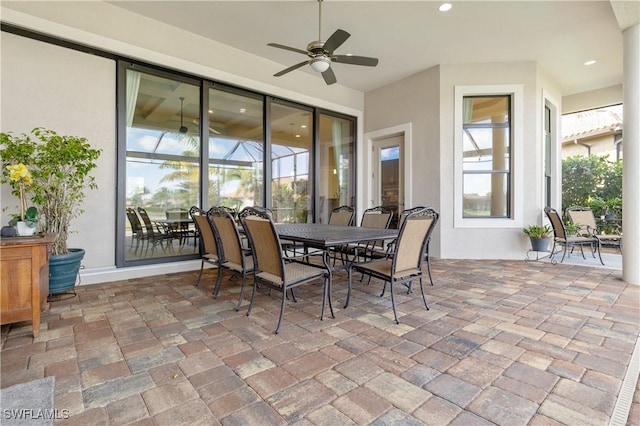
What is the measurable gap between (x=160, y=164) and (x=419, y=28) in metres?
4.05

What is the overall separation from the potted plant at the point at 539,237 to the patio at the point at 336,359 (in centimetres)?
186

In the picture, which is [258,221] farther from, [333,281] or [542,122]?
[542,122]

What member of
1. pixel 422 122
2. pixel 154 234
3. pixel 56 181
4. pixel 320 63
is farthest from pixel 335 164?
pixel 56 181

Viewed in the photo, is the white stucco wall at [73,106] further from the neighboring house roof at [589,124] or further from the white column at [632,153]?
the neighboring house roof at [589,124]

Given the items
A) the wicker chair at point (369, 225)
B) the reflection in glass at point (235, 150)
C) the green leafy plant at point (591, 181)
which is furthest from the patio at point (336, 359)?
the green leafy plant at point (591, 181)

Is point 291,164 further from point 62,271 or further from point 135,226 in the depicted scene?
point 62,271

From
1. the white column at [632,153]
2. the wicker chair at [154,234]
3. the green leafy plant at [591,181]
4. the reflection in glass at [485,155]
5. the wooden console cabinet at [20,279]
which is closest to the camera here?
the wooden console cabinet at [20,279]

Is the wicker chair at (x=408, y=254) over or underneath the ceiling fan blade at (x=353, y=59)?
underneath

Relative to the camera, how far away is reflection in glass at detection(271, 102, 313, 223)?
5.50m

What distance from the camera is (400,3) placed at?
3715 millimetres

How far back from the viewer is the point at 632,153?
3732 millimetres

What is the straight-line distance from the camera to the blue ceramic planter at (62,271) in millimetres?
2965

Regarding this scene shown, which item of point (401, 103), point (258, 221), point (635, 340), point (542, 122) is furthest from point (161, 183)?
point (542, 122)

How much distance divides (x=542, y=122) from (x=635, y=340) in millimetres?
4504
